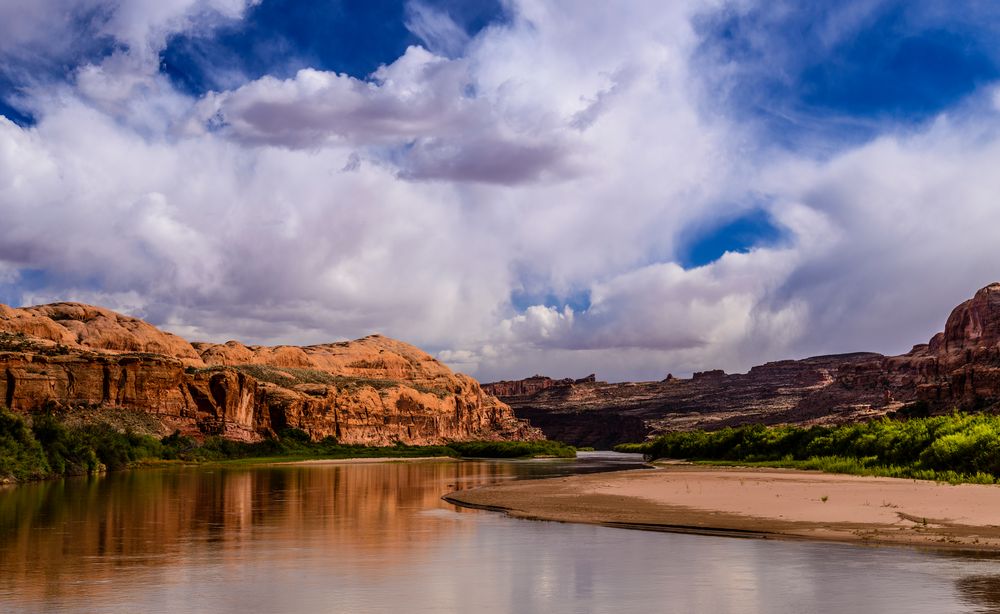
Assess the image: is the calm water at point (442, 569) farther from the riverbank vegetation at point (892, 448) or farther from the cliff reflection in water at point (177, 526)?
the riverbank vegetation at point (892, 448)

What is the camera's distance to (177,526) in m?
26.3

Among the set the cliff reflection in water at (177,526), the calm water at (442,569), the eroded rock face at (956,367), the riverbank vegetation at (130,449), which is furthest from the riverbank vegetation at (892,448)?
the riverbank vegetation at (130,449)

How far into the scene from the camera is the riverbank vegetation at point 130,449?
54.1 meters

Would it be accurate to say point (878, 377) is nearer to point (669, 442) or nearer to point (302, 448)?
point (669, 442)

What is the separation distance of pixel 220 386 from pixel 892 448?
88024mm

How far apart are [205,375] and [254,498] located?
3159 inches

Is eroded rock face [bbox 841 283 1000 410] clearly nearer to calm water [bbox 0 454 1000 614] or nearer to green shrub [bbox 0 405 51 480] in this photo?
calm water [bbox 0 454 1000 614]

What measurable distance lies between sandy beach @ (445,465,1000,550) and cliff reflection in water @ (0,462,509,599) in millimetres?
4904

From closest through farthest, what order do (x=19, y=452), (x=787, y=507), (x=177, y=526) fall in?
(x=177, y=526) → (x=787, y=507) → (x=19, y=452)

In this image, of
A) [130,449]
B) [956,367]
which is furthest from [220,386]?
[956,367]

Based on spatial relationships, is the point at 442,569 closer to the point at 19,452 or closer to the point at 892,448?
the point at 892,448

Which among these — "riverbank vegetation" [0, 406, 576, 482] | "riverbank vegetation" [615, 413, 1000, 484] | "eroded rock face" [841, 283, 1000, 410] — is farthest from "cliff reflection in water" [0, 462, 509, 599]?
"eroded rock face" [841, 283, 1000, 410]

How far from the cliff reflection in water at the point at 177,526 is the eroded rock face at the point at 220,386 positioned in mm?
53220

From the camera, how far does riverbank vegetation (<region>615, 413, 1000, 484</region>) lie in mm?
37281
